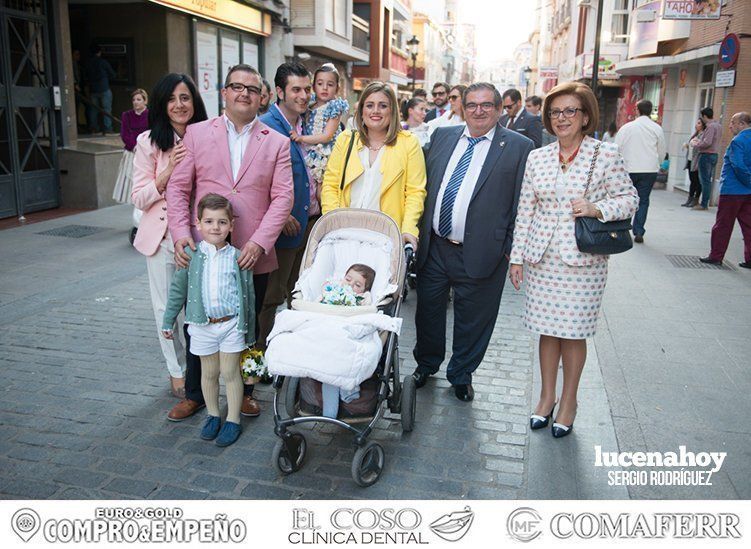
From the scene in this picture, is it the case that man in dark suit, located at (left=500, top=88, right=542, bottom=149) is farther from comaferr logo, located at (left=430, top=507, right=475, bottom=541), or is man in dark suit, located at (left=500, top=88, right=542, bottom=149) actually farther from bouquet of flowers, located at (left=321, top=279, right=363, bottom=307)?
comaferr logo, located at (left=430, top=507, right=475, bottom=541)

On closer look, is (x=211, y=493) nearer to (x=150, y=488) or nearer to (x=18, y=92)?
(x=150, y=488)

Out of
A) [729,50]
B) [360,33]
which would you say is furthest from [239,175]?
[360,33]

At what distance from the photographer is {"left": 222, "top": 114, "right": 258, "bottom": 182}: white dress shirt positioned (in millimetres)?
4078

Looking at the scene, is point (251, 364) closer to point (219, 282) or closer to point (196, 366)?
point (196, 366)

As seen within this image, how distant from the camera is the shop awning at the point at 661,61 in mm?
16072

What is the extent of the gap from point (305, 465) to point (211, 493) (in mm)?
557

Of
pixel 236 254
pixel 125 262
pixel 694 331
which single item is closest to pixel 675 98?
pixel 694 331

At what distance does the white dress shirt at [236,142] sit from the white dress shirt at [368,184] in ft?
2.48

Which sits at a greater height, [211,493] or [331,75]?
[331,75]

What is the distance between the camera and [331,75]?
17.5ft

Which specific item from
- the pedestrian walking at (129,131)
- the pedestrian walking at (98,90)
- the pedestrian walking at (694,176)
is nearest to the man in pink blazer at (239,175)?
the pedestrian walking at (129,131)

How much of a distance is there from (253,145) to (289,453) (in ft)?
6.16

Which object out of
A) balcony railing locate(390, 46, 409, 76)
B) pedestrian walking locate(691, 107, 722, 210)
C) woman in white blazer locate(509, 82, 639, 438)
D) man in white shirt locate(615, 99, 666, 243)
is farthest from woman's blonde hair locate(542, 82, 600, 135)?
balcony railing locate(390, 46, 409, 76)

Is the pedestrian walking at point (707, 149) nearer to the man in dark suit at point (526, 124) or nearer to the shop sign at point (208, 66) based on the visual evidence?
the man in dark suit at point (526, 124)
